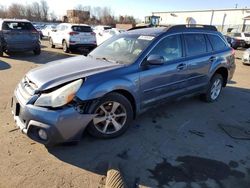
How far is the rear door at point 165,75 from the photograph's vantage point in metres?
4.48

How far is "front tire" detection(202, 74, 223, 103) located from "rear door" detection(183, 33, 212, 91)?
337 millimetres

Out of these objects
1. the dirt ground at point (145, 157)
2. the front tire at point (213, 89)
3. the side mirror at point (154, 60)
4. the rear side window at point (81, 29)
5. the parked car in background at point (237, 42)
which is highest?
the side mirror at point (154, 60)

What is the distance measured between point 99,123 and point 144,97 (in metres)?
0.91

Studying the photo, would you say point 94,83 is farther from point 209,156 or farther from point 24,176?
point 209,156

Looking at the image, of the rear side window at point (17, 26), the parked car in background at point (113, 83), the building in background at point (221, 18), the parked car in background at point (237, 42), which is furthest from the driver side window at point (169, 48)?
the building in background at point (221, 18)

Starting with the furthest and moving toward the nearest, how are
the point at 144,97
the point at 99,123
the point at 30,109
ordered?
the point at 144,97, the point at 99,123, the point at 30,109

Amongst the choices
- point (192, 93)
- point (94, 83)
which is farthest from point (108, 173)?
point (192, 93)

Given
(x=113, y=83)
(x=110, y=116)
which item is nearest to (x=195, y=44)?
(x=113, y=83)

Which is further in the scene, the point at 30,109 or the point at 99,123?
the point at 99,123

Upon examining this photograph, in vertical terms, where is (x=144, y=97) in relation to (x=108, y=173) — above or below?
above

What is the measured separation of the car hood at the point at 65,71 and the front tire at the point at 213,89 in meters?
2.88

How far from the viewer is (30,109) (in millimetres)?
3523

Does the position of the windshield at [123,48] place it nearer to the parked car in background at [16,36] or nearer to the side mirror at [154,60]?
the side mirror at [154,60]

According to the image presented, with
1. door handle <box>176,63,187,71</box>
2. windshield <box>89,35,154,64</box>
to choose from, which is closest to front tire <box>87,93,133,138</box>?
Result: windshield <box>89,35,154,64</box>
